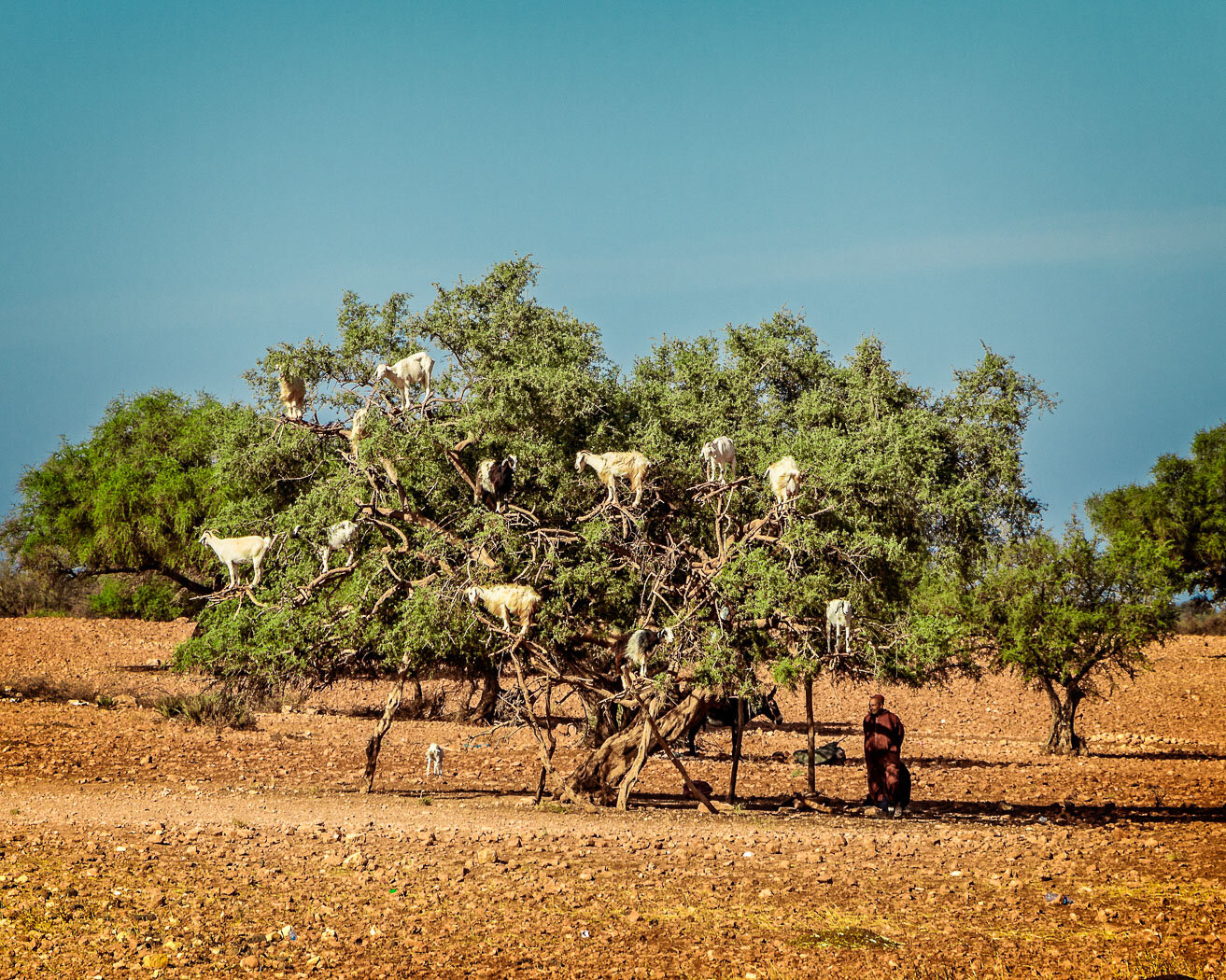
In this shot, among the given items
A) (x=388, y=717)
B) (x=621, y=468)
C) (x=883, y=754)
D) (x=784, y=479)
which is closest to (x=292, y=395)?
(x=621, y=468)

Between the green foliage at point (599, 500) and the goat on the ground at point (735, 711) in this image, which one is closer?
the green foliage at point (599, 500)

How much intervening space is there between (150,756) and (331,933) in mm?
10462

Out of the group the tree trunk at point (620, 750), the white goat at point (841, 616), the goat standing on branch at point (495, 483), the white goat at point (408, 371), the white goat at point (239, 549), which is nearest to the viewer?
the white goat at point (841, 616)

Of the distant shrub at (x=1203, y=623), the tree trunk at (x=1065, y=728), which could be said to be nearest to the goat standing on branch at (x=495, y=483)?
the tree trunk at (x=1065, y=728)

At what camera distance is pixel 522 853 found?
959 cm

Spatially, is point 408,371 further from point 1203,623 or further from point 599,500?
point 1203,623

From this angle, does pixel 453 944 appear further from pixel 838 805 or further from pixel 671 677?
pixel 838 805

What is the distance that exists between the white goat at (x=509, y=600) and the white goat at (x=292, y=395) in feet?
8.64

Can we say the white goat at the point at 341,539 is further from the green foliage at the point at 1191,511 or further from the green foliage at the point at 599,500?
the green foliage at the point at 1191,511

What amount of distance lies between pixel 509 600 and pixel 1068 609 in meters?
13.0

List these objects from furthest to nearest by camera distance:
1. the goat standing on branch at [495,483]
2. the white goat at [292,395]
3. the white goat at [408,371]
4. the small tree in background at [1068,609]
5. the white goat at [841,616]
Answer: the small tree in background at [1068,609] < the goat standing on branch at [495,483] < the white goat at [292,395] < the white goat at [408,371] < the white goat at [841,616]

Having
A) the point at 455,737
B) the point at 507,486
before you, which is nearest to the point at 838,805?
the point at 507,486

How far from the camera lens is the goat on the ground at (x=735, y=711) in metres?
13.5

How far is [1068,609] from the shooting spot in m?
20.0
